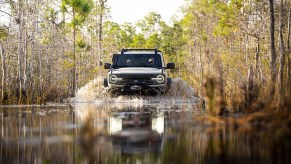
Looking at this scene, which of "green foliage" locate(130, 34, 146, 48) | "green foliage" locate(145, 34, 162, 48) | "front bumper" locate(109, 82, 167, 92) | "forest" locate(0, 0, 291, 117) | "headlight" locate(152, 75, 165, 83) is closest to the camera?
"forest" locate(0, 0, 291, 117)

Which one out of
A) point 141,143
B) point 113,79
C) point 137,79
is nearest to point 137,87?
point 137,79

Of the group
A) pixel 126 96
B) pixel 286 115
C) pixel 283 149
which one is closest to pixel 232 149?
pixel 283 149

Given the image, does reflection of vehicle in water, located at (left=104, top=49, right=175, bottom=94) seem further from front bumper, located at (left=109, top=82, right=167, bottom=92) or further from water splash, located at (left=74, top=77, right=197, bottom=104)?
water splash, located at (left=74, top=77, right=197, bottom=104)

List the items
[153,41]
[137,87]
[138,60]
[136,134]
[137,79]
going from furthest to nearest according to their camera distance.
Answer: [153,41] < [138,60] < [137,79] < [137,87] < [136,134]

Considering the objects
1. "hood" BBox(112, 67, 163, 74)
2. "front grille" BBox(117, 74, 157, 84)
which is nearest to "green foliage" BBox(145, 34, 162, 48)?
"hood" BBox(112, 67, 163, 74)

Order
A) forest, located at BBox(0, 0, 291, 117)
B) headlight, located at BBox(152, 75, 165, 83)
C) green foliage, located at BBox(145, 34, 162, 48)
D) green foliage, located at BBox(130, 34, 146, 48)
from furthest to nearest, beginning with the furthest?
green foliage, located at BBox(145, 34, 162, 48) < green foliage, located at BBox(130, 34, 146, 48) < headlight, located at BBox(152, 75, 165, 83) < forest, located at BBox(0, 0, 291, 117)

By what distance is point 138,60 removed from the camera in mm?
19703

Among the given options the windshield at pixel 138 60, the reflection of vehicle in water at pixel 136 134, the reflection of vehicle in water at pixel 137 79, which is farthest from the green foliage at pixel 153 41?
the reflection of vehicle in water at pixel 136 134

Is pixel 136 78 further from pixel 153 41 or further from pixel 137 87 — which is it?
pixel 153 41

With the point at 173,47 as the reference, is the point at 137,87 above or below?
below

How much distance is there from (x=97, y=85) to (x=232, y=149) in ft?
50.3

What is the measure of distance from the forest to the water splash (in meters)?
0.70

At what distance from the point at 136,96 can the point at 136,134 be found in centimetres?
1109

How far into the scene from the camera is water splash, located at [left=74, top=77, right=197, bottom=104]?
18.9m
